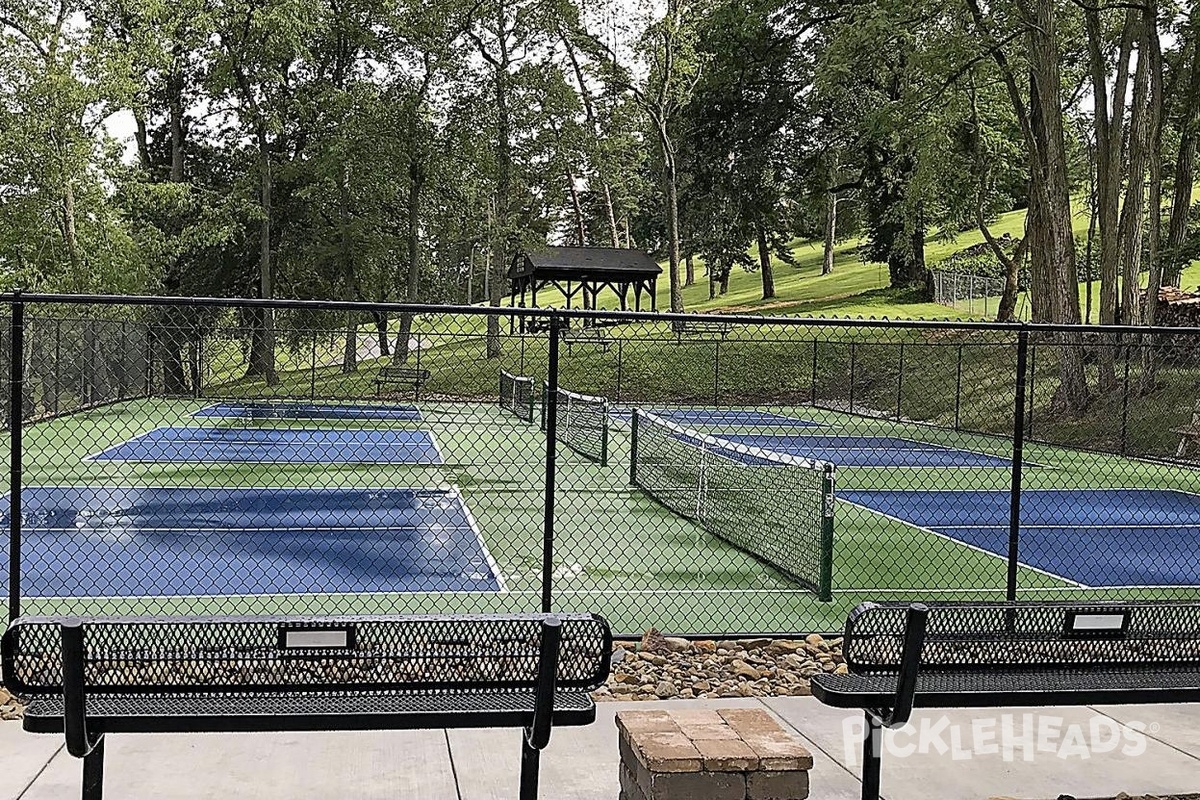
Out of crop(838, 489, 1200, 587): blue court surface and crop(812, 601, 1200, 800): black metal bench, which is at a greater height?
crop(812, 601, 1200, 800): black metal bench

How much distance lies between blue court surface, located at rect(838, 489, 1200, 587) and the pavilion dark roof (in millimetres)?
28524

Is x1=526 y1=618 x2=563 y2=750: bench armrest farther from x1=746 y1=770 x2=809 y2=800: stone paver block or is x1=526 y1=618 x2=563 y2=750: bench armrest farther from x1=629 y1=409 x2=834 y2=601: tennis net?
x1=629 y1=409 x2=834 y2=601: tennis net

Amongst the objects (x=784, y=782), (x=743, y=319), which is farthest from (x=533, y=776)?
(x=743, y=319)

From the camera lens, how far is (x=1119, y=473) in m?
22.3

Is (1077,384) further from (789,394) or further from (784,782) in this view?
(784,782)

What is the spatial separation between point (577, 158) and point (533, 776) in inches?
1988

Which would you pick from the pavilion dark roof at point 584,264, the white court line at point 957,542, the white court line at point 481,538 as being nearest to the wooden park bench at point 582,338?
the white court line at point 481,538

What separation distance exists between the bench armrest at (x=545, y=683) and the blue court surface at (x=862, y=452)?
62.6ft

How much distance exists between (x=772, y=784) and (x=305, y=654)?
161 centimetres

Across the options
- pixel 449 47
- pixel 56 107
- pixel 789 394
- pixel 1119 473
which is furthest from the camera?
pixel 449 47

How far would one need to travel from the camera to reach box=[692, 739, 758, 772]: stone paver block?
4215 millimetres

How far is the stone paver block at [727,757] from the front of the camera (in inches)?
166

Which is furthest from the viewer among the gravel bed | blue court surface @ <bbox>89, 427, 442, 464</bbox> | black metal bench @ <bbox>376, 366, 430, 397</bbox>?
blue court surface @ <bbox>89, 427, 442, 464</bbox>

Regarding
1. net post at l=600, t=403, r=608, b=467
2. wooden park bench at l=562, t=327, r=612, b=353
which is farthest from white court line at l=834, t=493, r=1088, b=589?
net post at l=600, t=403, r=608, b=467
